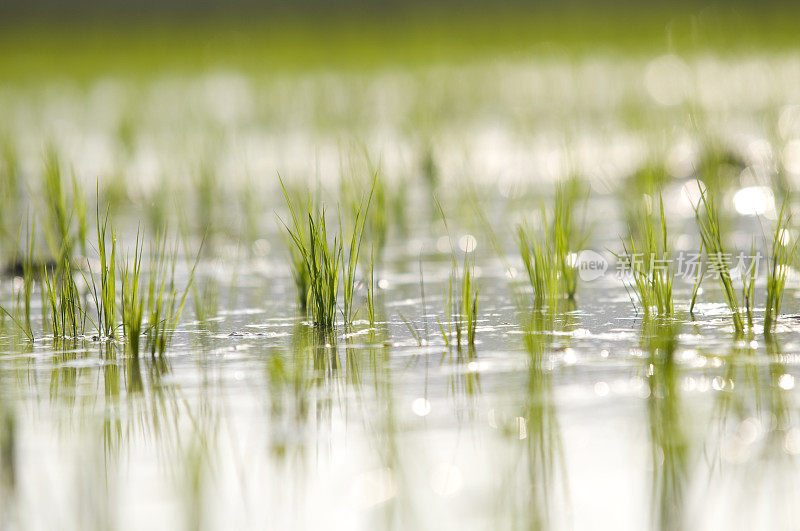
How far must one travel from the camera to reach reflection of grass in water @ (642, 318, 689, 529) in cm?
144

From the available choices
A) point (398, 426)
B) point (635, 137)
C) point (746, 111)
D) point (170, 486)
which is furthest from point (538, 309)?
point (746, 111)

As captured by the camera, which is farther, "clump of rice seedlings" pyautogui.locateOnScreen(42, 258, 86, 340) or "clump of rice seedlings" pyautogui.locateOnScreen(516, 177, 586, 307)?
"clump of rice seedlings" pyautogui.locateOnScreen(516, 177, 586, 307)

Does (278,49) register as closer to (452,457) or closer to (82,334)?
(82,334)

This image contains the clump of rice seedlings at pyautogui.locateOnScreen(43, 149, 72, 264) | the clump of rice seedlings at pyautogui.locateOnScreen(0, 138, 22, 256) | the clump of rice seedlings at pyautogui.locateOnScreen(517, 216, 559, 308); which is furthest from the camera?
the clump of rice seedlings at pyautogui.locateOnScreen(0, 138, 22, 256)

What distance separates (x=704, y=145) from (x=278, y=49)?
1093 cm

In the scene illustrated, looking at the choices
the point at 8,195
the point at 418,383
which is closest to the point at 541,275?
the point at 418,383

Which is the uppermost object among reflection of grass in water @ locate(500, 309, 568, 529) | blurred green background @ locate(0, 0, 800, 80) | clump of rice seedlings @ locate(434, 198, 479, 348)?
blurred green background @ locate(0, 0, 800, 80)

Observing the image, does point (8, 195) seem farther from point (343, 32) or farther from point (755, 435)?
point (343, 32)

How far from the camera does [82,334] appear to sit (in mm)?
2615

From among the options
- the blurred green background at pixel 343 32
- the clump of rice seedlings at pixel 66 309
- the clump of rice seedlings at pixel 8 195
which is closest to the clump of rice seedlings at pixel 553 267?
the clump of rice seedlings at pixel 66 309

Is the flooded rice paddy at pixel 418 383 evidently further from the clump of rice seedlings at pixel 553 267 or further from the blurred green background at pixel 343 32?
the blurred green background at pixel 343 32

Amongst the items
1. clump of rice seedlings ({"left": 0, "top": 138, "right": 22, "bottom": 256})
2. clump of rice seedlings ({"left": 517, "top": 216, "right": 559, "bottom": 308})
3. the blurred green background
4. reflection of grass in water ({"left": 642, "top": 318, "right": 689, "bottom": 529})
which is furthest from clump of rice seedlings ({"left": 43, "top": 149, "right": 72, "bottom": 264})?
the blurred green background

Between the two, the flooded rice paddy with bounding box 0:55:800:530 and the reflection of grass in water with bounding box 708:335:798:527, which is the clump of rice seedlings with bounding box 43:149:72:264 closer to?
the flooded rice paddy with bounding box 0:55:800:530

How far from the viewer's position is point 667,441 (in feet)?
5.43
